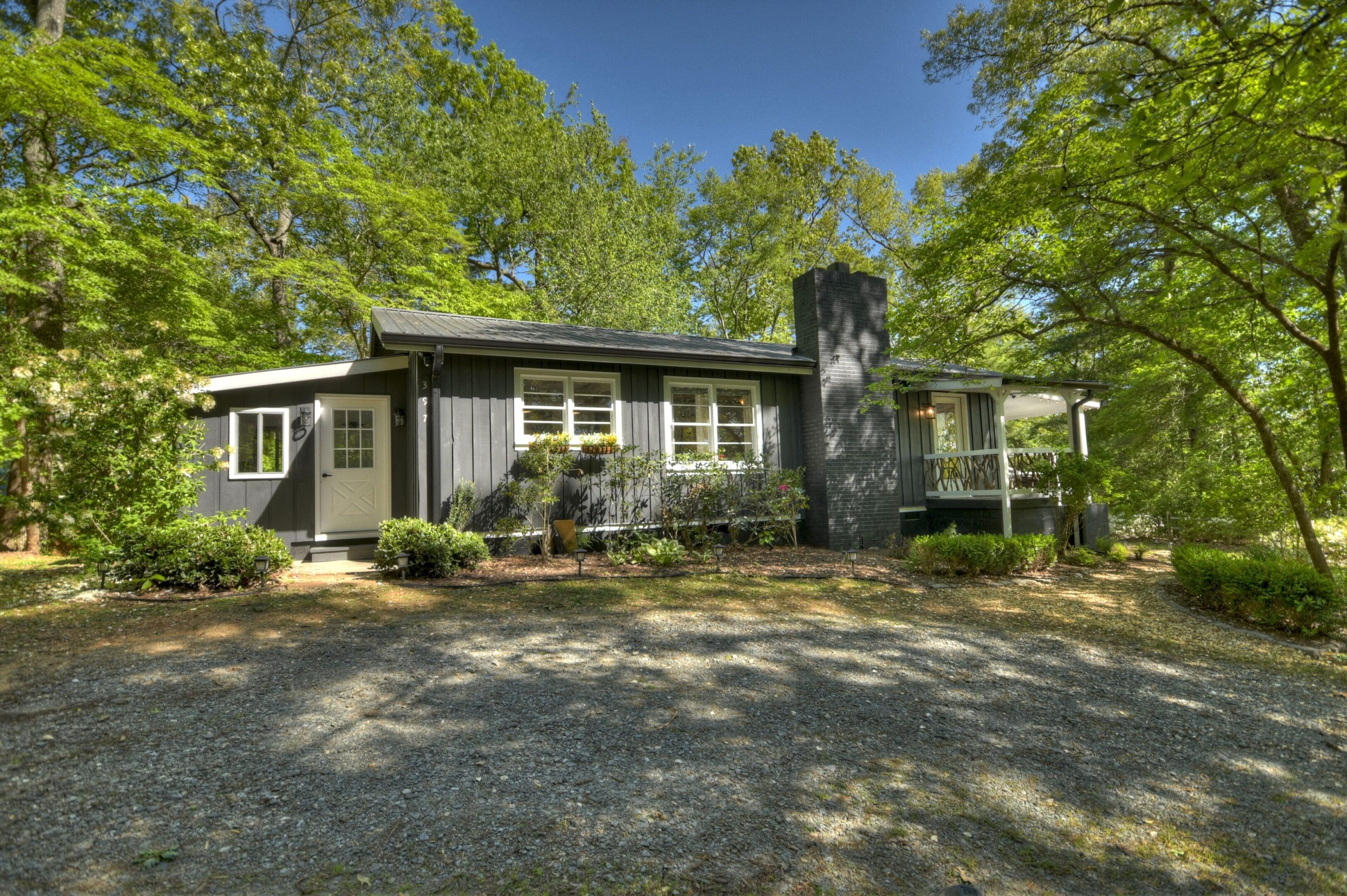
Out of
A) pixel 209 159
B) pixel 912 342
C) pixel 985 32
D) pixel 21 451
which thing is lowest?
pixel 21 451

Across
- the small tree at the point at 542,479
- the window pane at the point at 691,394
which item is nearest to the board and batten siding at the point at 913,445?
the window pane at the point at 691,394

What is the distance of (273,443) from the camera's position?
8.53 m

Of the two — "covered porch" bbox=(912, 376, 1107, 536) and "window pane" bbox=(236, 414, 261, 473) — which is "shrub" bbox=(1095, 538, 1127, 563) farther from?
"window pane" bbox=(236, 414, 261, 473)

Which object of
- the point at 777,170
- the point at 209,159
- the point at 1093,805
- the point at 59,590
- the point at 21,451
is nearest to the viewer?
the point at 1093,805

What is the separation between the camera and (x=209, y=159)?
11859 millimetres

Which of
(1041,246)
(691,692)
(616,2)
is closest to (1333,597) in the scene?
(1041,246)

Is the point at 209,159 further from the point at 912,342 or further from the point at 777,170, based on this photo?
the point at 777,170

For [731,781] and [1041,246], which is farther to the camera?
[1041,246]

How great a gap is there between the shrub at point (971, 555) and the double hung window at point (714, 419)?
309 cm

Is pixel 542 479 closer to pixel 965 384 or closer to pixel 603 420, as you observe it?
pixel 603 420

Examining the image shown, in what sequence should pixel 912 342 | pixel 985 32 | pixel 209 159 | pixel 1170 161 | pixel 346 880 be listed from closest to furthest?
pixel 346 880 < pixel 1170 161 < pixel 912 342 < pixel 985 32 < pixel 209 159

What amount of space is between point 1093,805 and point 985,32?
1207 cm

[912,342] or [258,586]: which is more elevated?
[912,342]

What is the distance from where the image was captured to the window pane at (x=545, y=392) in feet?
29.0
